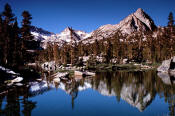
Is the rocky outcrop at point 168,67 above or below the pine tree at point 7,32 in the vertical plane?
below

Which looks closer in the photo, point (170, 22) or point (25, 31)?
point (25, 31)

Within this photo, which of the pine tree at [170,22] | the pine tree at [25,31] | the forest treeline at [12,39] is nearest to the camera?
the forest treeline at [12,39]

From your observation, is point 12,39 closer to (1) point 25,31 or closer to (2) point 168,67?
(1) point 25,31

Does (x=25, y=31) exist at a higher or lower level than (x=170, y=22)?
lower

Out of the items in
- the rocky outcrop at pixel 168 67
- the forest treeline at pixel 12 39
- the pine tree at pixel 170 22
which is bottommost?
the rocky outcrop at pixel 168 67

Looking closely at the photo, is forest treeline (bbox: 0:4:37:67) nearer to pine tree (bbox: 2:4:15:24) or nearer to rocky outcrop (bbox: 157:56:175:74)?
pine tree (bbox: 2:4:15:24)

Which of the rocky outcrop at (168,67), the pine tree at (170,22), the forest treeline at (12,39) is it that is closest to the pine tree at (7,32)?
the forest treeline at (12,39)

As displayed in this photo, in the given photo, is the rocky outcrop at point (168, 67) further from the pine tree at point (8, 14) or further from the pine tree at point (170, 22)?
the pine tree at point (8, 14)

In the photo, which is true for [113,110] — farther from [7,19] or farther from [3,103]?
[7,19]

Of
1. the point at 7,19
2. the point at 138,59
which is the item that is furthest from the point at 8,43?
the point at 138,59

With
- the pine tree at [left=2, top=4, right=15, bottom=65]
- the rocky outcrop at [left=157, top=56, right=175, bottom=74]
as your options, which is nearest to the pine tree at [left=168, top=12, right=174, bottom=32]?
the rocky outcrop at [left=157, top=56, right=175, bottom=74]

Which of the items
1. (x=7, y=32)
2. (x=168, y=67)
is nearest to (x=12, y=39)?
(x=7, y=32)

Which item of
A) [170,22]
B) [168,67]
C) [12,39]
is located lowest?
[168,67]

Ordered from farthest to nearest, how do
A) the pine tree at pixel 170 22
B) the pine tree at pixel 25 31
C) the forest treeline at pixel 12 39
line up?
the pine tree at pixel 170 22 < the pine tree at pixel 25 31 < the forest treeline at pixel 12 39
